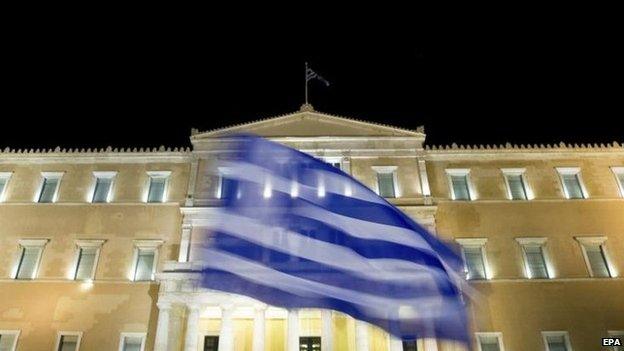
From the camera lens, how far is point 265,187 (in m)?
28.2

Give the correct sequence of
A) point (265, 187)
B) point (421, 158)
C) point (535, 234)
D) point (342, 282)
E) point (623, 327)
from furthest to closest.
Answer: point (421, 158), point (535, 234), point (623, 327), point (265, 187), point (342, 282)

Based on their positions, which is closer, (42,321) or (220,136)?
(42,321)

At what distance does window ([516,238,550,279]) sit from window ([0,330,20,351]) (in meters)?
26.1

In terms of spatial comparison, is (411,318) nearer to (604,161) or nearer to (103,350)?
(103,350)

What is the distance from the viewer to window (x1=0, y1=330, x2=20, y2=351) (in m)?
30.0

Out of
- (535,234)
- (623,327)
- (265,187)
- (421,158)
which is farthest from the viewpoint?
(421,158)

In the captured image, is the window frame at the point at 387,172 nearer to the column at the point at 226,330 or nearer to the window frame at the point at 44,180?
the column at the point at 226,330

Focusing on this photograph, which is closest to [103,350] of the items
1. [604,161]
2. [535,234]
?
[535,234]

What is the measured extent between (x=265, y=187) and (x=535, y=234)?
1538 centimetres

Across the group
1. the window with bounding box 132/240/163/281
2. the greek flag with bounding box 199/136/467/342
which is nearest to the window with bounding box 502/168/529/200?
the greek flag with bounding box 199/136/467/342

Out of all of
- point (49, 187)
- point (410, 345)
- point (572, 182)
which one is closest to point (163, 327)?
point (410, 345)

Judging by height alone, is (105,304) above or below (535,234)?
below

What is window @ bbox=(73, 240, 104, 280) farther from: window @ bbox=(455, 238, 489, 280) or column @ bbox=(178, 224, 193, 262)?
window @ bbox=(455, 238, 489, 280)

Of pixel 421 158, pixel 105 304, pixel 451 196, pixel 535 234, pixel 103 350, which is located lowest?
pixel 103 350
